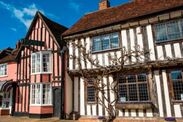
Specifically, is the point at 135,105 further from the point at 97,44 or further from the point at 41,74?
the point at 41,74

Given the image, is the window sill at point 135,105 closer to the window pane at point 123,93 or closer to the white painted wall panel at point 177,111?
the window pane at point 123,93

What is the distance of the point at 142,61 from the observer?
12.9 metres

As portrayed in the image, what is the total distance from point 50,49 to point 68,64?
256 cm

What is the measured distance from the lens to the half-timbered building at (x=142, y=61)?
12.1 metres

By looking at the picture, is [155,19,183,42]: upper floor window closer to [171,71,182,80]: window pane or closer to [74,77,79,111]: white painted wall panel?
[171,71,182,80]: window pane

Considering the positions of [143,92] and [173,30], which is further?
[143,92]

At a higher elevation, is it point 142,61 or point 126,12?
point 126,12

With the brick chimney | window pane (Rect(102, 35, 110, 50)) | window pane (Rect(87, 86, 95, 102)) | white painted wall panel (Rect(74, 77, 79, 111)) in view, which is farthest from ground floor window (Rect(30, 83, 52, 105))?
the brick chimney

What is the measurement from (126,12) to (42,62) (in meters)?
8.87

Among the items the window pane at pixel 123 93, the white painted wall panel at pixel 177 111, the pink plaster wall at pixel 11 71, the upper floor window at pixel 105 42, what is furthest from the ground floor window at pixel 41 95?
the white painted wall panel at pixel 177 111

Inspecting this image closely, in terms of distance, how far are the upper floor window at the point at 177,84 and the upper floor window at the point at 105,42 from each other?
14.7ft

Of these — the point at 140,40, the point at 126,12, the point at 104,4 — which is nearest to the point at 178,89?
the point at 140,40

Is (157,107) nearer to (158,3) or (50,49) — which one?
(158,3)

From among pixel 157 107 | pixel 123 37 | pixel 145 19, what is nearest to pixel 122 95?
pixel 157 107
